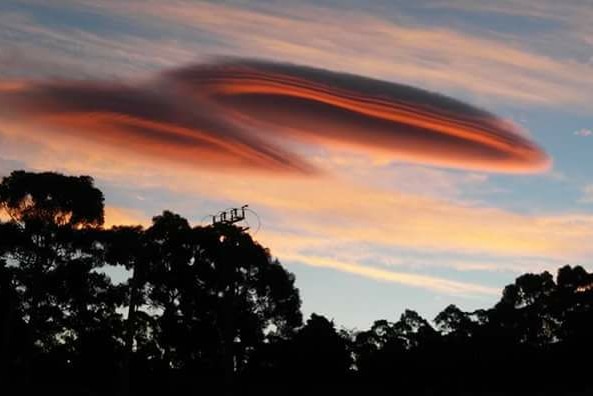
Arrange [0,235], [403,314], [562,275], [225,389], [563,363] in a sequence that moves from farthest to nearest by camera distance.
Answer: [403,314] → [562,275] → [563,363] → [225,389] → [0,235]

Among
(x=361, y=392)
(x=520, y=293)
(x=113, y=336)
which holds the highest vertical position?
(x=520, y=293)

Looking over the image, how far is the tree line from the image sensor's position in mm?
52562

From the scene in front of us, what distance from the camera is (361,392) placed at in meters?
66.1

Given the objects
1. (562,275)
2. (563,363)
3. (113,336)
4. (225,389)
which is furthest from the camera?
(562,275)

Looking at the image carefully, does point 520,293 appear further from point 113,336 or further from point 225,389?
point 113,336

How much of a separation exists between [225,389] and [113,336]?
11280 millimetres

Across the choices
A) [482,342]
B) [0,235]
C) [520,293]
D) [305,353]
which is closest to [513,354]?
[482,342]

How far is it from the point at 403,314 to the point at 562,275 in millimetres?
18712

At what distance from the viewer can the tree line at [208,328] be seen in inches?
2069

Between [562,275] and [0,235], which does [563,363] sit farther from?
[0,235]

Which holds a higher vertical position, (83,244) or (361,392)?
(83,244)

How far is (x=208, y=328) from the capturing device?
2589 inches

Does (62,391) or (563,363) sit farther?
(563,363)

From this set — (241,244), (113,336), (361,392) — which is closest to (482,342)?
(361,392)
